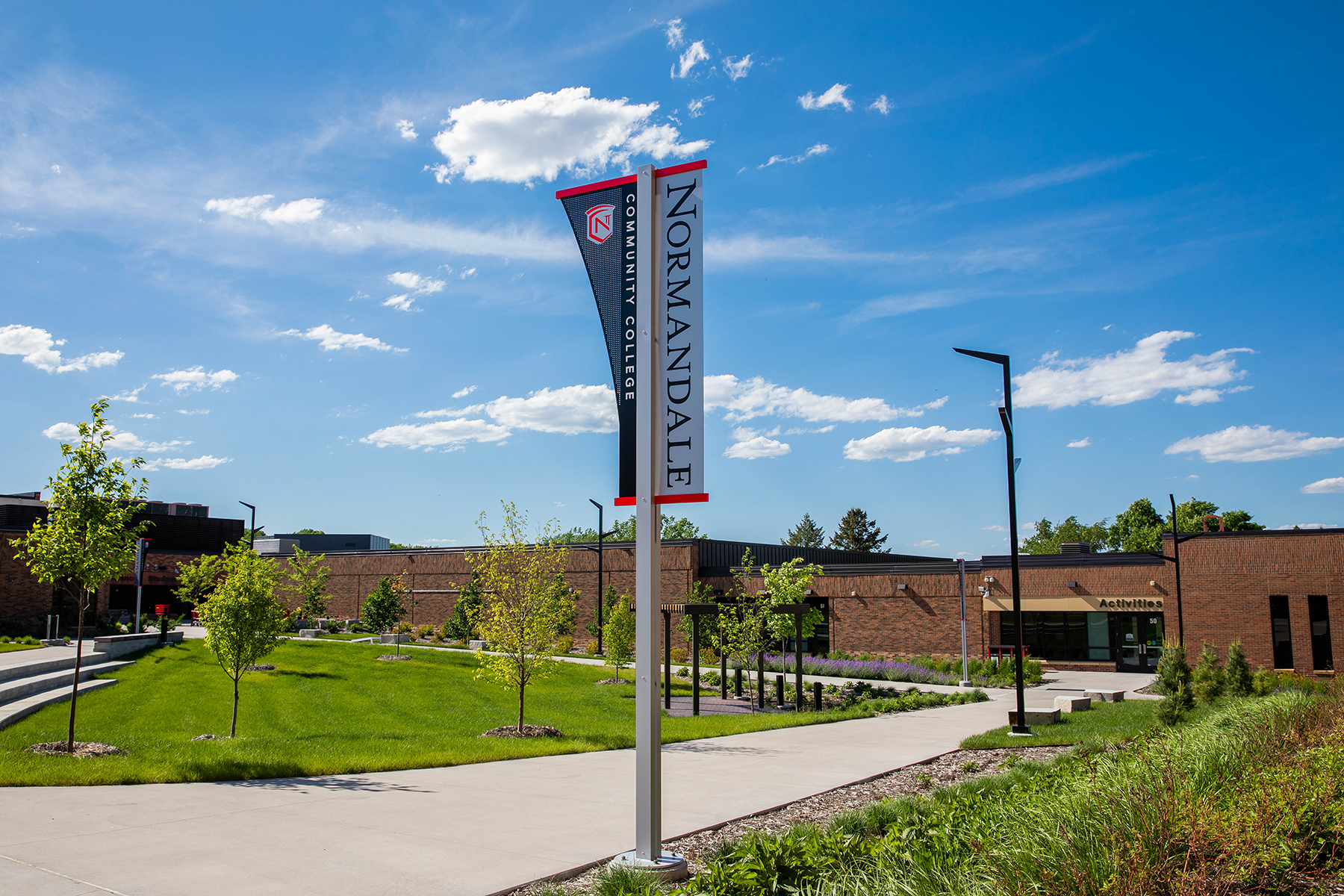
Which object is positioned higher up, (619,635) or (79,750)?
(79,750)

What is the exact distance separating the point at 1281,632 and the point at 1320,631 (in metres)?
1.21

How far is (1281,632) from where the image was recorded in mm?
32500

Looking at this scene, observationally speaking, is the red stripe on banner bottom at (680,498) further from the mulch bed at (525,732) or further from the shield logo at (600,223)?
the mulch bed at (525,732)

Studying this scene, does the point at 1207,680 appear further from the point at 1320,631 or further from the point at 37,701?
the point at 37,701

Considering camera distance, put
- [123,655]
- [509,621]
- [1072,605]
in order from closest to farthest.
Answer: [509,621] < [123,655] < [1072,605]

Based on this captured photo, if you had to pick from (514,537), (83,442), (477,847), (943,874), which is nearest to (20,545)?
(83,442)

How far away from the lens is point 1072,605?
37062 mm

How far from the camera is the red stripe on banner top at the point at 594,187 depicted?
7734mm

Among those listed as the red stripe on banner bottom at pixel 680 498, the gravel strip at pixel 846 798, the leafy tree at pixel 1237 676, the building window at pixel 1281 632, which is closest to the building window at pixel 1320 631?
the building window at pixel 1281 632

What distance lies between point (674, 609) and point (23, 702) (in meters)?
14.9

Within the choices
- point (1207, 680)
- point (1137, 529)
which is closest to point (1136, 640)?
point (1207, 680)

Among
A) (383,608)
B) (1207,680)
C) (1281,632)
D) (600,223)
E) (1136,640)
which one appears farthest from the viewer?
(383,608)

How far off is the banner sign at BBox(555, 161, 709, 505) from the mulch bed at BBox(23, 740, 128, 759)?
30.6 feet

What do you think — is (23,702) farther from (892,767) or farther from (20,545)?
(892,767)
